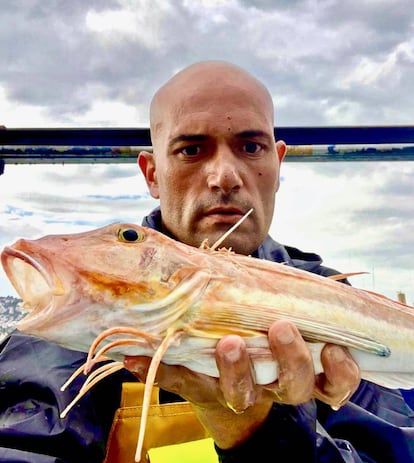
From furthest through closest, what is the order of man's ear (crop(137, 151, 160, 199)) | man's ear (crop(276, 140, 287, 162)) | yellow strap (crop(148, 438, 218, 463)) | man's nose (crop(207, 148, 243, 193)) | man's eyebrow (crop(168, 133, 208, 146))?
man's ear (crop(276, 140, 287, 162)) < man's ear (crop(137, 151, 160, 199)) < man's eyebrow (crop(168, 133, 208, 146)) < man's nose (crop(207, 148, 243, 193)) < yellow strap (crop(148, 438, 218, 463))

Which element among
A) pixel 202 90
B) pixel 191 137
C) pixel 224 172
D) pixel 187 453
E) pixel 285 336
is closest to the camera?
pixel 285 336

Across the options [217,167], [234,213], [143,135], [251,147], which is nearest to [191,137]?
[217,167]

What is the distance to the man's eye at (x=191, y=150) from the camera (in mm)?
3182

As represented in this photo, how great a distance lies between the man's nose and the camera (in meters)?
2.97

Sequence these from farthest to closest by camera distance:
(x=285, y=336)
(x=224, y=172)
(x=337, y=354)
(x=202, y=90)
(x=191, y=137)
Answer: (x=202, y=90) → (x=191, y=137) → (x=224, y=172) → (x=337, y=354) → (x=285, y=336)

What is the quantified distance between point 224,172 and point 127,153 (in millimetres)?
1302

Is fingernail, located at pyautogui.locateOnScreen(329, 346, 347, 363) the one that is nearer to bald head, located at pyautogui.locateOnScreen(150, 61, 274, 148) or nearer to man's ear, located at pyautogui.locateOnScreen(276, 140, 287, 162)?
bald head, located at pyautogui.locateOnScreen(150, 61, 274, 148)

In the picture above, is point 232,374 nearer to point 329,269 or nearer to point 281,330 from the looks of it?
point 281,330

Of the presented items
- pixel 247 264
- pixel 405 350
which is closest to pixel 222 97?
pixel 247 264

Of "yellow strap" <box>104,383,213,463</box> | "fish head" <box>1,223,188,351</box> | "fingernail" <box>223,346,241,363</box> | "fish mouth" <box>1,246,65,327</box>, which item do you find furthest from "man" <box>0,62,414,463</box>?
"fish mouth" <box>1,246,65,327</box>

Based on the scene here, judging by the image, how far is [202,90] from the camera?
130 inches

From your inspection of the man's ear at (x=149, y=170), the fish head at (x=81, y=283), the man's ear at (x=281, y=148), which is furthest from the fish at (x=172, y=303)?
the man's ear at (x=281, y=148)

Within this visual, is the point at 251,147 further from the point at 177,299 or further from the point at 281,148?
the point at 177,299

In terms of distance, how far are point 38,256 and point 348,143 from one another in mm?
3226
